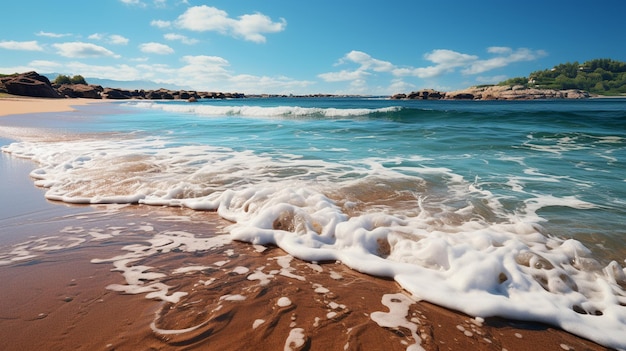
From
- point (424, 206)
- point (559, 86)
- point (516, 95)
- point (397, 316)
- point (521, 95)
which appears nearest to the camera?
point (397, 316)

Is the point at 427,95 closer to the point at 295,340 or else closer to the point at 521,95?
the point at 521,95

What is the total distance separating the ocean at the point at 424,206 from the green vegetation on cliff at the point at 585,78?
127132mm

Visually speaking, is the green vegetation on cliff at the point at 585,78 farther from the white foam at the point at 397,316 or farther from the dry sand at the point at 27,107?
the white foam at the point at 397,316

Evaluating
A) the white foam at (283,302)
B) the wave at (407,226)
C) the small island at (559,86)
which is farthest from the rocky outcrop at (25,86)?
the small island at (559,86)

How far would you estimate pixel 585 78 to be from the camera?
118312mm

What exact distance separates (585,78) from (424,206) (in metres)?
159

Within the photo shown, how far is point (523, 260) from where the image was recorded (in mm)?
2768

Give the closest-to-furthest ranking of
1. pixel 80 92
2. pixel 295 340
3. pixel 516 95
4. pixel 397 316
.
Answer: pixel 295 340 < pixel 397 316 < pixel 80 92 < pixel 516 95

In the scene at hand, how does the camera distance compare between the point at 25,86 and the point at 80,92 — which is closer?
the point at 25,86

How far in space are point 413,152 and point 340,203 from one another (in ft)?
17.5

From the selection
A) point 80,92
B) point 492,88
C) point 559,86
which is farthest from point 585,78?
point 80,92

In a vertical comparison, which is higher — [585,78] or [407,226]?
[585,78]

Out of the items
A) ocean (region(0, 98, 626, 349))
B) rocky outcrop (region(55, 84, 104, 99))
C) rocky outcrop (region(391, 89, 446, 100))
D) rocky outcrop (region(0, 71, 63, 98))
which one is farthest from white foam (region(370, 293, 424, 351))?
rocky outcrop (region(391, 89, 446, 100))

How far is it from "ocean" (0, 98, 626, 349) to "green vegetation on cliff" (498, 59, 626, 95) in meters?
127
